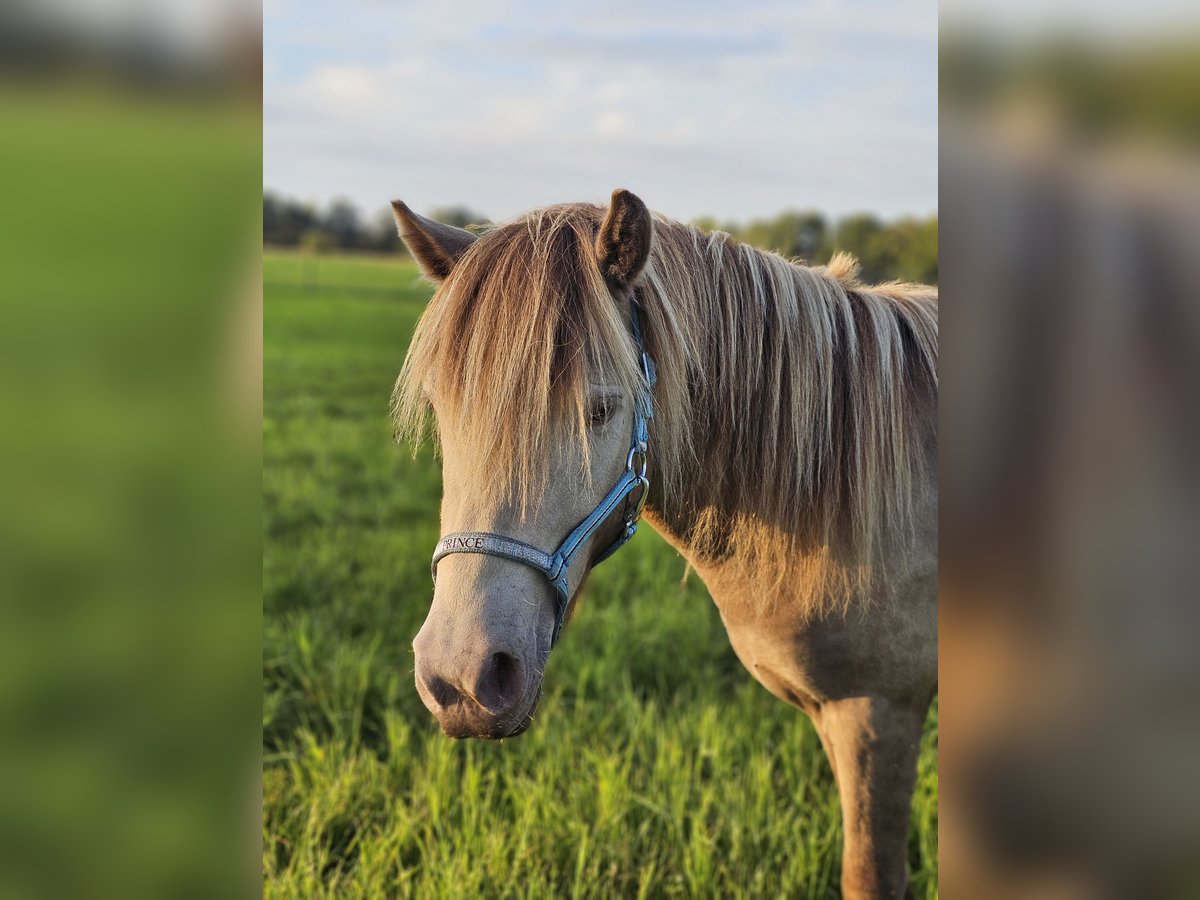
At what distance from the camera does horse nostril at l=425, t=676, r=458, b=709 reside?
158 centimetres

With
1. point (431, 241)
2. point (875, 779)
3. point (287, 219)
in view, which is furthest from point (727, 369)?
Result: point (287, 219)

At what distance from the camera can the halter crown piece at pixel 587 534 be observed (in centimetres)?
164

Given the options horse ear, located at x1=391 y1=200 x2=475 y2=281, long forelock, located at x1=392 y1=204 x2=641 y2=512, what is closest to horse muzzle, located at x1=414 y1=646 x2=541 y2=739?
long forelock, located at x1=392 y1=204 x2=641 y2=512

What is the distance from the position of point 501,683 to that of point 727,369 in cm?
94

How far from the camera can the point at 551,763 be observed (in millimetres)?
3404

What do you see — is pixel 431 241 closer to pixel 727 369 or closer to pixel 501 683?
pixel 727 369

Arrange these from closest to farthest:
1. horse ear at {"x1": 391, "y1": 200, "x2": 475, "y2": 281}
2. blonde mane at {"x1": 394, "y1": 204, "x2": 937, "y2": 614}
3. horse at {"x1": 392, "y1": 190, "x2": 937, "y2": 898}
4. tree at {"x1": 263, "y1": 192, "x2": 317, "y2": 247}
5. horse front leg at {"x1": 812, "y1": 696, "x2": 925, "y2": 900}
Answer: horse at {"x1": 392, "y1": 190, "x2": 937, "y2": 898}, blonde mane at {"x1": 394, "y1": 204, "x2": 937, "y2": 614}, horse ear at {"x1": 391, "y1": 200, "x2": 475, "y2": 281}, horse front leg at {"x1": 812, "y1": 696, "x2": 925, "y2": 900}, tree at {"x1": 263, "y1": 192, "x2": 317, "y2": 247}

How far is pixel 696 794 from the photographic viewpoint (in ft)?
11.1
